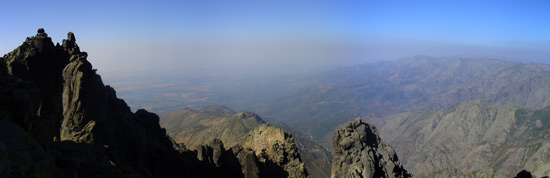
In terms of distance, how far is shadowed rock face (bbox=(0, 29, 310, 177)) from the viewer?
1291 cm

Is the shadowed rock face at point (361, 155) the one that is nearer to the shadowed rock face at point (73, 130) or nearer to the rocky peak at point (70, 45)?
the shadowed rock face at point (73, 130)

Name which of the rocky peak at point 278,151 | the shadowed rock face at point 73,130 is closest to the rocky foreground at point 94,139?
the shadowed rock face at point 73,130

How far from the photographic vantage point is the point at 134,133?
118ft

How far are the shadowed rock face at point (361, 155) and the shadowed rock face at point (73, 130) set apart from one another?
21.3 m

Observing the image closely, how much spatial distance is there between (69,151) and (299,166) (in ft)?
114

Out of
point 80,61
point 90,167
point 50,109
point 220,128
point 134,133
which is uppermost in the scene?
point 80,61

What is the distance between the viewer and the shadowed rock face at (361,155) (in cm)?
5944

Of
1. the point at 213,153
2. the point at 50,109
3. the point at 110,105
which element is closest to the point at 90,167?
the point at 50,109

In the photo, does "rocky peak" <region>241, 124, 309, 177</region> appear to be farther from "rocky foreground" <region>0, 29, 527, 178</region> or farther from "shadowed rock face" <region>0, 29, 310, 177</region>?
"shadowed rock face" <region>0, 29, 310, 177</region>

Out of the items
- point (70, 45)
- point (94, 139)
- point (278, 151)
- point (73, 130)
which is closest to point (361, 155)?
point (278, 151)

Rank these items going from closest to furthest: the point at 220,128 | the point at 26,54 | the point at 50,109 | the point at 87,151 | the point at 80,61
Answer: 1. the point at 87,151
2. the point at 50,109
3. the point at 26,54
4. the point at 80,61
5. the point at 220,128

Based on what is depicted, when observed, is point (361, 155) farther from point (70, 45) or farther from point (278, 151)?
point (70, 45)

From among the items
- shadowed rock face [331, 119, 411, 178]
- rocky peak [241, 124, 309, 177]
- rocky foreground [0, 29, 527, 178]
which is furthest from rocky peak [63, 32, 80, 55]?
shadowed rock face [331, 119, 411, 178]

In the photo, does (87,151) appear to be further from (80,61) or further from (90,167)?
(80,61)
